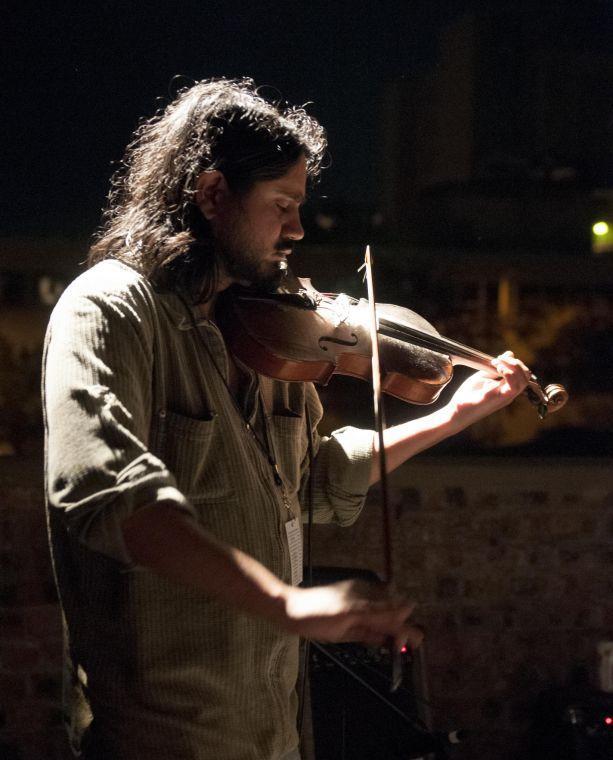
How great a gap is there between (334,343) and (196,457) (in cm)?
57

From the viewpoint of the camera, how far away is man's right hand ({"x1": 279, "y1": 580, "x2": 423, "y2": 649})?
0.93 metres

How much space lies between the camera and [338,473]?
5.33ft

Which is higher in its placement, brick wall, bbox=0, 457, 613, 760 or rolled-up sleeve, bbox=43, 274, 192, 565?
rolled-up sleeve, bbox=43, 274, 192, 565

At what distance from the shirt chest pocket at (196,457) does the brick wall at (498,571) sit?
1.73 meters

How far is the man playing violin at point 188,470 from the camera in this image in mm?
967

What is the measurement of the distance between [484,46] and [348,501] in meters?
2.28

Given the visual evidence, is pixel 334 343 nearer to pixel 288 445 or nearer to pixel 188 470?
pixel 288 445

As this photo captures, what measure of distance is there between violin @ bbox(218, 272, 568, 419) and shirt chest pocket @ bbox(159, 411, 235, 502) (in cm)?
23

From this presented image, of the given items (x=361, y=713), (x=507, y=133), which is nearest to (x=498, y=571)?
(x=361, y=713)

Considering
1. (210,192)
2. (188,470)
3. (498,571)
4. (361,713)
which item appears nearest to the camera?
(188,470)

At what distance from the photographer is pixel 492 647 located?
3062 mm

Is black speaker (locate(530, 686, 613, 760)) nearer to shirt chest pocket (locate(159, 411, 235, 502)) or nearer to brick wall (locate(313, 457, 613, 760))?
brick wall (locate(313, 457, 613, 760))

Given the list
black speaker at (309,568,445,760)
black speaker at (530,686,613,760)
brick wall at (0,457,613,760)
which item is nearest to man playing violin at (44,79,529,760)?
black speaker at (309,568,445,760)

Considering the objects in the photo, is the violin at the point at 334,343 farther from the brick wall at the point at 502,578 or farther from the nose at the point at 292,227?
the brick wall at the point at 502,578
